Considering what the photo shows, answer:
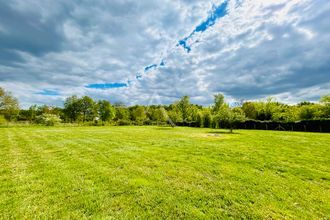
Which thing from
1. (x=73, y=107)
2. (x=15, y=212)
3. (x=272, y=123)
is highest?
(x=73, y=107)

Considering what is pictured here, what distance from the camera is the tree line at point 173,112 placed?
33.6 meters

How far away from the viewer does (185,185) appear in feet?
13.3

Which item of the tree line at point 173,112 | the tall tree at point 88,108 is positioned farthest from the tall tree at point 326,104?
the tall tree at point 88,108

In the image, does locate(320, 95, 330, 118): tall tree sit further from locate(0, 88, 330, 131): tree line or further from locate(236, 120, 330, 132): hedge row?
locate(236, 120, 330, 132): hedge row

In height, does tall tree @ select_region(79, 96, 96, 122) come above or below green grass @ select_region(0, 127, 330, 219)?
above

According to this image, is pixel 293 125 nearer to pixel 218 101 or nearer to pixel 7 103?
pixel 218 101

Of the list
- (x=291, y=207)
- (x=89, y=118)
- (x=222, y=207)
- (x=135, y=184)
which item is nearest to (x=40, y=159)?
(x=135, y=184)

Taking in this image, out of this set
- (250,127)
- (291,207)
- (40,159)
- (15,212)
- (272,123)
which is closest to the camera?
(15,212)

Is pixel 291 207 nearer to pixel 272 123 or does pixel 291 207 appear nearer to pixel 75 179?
pixel 75 179

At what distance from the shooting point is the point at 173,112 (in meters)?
52.3

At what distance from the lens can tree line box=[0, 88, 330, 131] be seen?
33.6m

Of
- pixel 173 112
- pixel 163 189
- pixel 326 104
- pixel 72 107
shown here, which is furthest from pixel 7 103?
pixel 326 104

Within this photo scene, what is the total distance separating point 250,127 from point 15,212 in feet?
119

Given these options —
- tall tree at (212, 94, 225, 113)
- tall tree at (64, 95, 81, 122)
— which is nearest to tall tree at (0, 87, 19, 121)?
tall tree at (64, 95, 81, 122)
